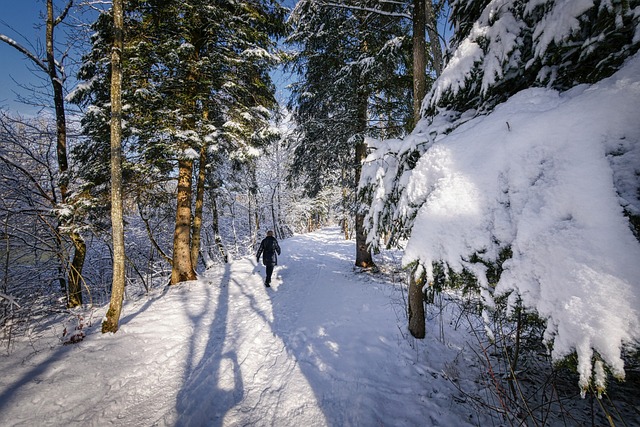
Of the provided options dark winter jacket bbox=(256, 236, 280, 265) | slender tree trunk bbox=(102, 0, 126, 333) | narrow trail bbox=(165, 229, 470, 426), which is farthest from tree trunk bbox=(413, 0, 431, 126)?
dark winter jacket bbox=(256, 236, 280, 265)

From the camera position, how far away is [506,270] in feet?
5.82

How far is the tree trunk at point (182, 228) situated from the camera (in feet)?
23.1

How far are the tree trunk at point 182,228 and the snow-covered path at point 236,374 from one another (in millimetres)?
1732

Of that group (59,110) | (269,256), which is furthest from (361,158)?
(59,110)

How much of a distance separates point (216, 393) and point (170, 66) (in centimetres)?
788

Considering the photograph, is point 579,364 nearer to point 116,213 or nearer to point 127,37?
point 116,213

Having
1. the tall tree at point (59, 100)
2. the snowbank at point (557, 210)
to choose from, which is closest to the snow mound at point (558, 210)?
the snowbank at point (557, 210)

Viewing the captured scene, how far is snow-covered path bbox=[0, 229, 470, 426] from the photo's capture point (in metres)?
2.54

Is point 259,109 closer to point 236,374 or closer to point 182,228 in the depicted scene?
point 182,228

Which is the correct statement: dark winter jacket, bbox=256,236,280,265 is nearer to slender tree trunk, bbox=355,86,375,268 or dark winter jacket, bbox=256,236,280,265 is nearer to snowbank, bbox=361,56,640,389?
slender tree trunk, bbox=355,86,375,268

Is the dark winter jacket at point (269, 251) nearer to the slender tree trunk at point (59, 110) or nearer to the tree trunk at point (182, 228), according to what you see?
the tree trunk at point (182, 228)

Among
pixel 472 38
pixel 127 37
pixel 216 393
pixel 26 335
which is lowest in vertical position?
pixel 216 393

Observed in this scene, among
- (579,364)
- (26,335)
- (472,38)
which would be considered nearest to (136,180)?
(26,335)

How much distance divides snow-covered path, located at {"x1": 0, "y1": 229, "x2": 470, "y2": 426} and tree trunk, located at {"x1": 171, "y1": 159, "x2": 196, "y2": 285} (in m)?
1.73
